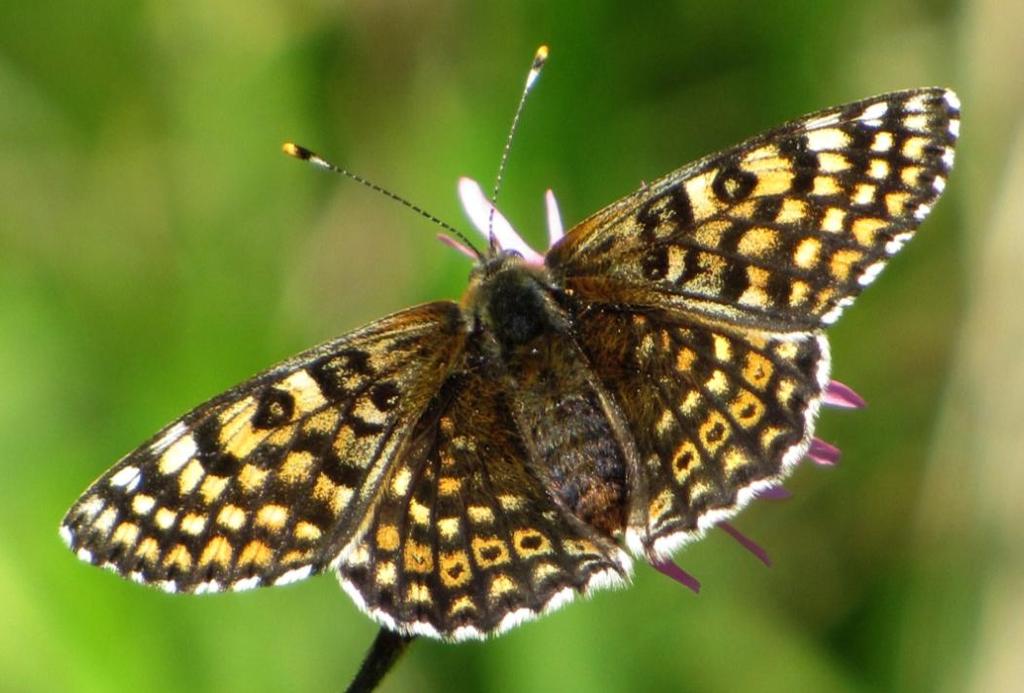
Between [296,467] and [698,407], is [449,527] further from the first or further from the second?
[698,407]

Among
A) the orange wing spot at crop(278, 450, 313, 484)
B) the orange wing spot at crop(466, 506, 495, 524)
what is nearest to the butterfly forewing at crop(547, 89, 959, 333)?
the orange wing spot at crop(466, 506, 495, 524)

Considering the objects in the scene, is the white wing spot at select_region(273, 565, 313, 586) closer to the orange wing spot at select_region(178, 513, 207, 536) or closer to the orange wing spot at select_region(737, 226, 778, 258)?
the orange wing spot at select_region(178, 513, 207, 536)

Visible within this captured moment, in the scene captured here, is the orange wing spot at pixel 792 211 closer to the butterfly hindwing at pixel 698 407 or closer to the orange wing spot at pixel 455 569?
the butterfly hindwing at pixel 698 407

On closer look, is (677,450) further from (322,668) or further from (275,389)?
(322,668)

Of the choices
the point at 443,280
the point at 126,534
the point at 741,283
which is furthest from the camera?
the point at 443,280

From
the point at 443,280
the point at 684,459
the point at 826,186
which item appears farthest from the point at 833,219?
the point at 443,280

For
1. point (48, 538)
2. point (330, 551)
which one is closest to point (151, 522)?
point (330, 551)
